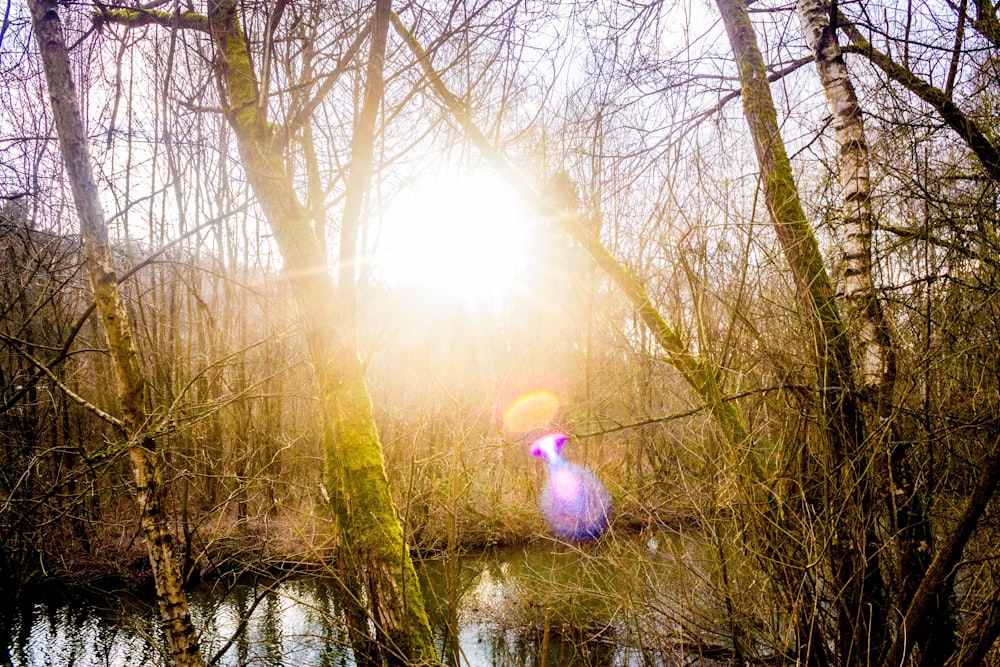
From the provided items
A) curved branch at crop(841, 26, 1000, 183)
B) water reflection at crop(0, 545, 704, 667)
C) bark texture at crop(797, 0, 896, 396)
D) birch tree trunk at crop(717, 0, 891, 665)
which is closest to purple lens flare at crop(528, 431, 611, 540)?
water reflection at crop(0, 545, 704, 667)

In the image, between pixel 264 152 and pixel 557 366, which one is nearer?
pixel 264 152

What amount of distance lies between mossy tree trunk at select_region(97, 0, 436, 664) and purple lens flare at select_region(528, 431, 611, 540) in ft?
14.0

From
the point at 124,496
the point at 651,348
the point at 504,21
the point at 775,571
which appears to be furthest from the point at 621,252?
the point at 124,496

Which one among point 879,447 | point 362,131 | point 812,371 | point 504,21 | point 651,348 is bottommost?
point 879,447

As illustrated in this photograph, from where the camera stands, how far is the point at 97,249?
129 inches

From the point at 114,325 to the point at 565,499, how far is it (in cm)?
753

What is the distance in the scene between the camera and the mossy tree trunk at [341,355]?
12.3ft

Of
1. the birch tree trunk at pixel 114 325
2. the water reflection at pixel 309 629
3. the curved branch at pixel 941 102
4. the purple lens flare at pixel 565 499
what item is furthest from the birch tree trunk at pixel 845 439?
the purple lens flare at pixel 565 499

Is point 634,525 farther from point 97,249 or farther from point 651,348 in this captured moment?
point 97,249

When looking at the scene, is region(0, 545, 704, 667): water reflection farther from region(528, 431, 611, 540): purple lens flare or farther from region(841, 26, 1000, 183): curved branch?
region(841, 26, 1000, 183): curved branch

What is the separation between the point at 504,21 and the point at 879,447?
3357 mm

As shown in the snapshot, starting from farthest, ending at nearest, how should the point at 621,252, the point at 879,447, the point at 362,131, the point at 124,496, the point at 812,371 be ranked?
1. the point at 124,496
2. the point at 621,252
3. the point at 362,131
4. the point at 812,371
5. the point at 879,447

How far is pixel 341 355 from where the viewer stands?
4152 millimetres

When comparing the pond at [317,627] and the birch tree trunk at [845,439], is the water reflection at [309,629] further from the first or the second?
the birch tree trunk at [845,439]
